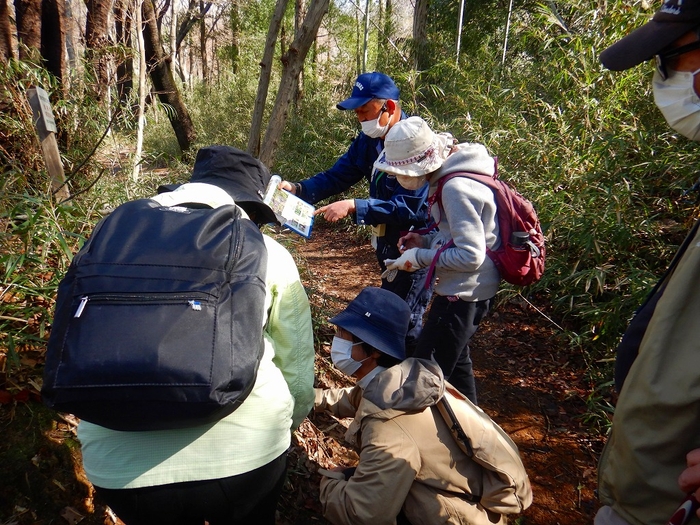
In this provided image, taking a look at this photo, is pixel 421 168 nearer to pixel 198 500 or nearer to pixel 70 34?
pixel 198 500

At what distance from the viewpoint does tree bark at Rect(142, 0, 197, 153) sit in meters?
8.14

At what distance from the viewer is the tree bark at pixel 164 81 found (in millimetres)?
8142

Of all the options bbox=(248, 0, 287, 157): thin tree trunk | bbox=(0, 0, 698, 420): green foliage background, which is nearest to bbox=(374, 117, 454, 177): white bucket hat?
bbox=(0, 0, 698, 420): green foliage background

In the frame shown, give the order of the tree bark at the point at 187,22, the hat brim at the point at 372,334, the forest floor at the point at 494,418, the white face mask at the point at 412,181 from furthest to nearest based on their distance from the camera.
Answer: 1. the tree bark at the point at 187,22
2. the white face mask at the point at 412,181
3. the forest floor at the point at 494,418
4. the hat brim at the point at 372,334

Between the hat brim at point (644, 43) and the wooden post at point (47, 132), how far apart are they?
124 inches

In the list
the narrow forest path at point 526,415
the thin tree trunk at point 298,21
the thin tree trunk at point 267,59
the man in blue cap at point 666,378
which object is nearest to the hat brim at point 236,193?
the man in blue cap at point 666,378

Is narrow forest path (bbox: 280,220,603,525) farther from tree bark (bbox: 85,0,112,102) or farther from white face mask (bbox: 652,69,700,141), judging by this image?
tree bark (bbox: 85,0,112,102)

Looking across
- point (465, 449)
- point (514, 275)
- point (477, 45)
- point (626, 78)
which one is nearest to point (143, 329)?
point (465, 449)

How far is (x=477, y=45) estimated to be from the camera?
8.92m

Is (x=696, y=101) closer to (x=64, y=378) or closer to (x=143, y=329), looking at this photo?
(x=143, y=329)

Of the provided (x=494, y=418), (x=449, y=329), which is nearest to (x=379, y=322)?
(x=449, y=329)

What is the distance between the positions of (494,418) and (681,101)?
2.47 m

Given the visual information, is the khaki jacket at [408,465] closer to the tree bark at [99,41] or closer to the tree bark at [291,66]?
the tree bark at [291,66]

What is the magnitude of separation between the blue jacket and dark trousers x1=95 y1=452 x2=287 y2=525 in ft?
5.14
